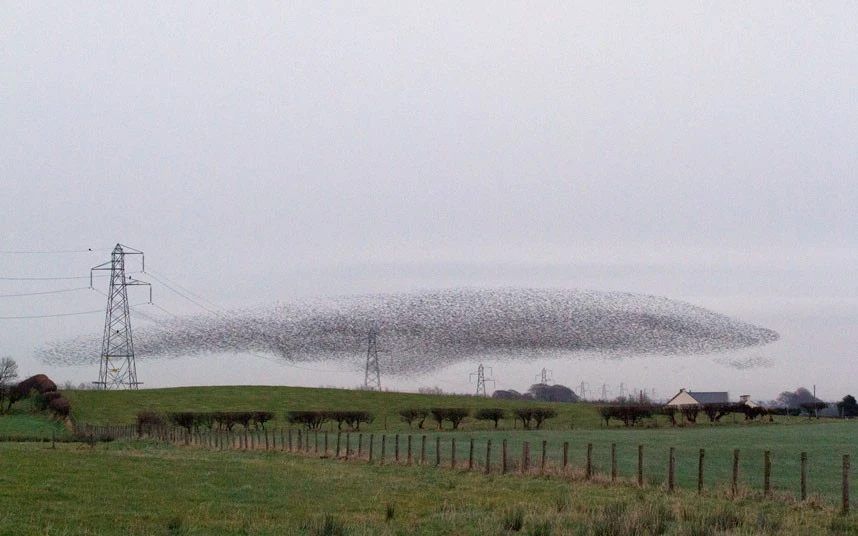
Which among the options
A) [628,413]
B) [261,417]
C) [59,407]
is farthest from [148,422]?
[628,413]

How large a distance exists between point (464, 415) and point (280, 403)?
20.9 m

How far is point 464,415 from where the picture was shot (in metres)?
74.4

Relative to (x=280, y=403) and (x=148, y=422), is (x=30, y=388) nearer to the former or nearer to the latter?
(x=280, y=403)

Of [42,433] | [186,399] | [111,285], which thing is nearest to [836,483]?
[42,433]

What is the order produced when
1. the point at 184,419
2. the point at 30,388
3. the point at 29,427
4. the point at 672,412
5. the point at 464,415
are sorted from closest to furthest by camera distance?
the point at 29,427 < the point at 184,419 < the point at 464,415 < the point at 672,412 < the point at 30,388

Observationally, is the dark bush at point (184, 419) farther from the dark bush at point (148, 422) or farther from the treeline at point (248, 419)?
the dark bush at point (148, 422)

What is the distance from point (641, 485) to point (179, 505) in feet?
38.2

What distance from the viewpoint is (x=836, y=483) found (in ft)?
95.5

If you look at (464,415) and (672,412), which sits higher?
(672,412)

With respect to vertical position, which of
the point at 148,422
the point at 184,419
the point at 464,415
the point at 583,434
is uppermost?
the point at 464,415

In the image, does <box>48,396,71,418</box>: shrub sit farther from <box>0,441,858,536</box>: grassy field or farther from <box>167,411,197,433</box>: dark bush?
<box>0,441,858,536</box>: grassy field

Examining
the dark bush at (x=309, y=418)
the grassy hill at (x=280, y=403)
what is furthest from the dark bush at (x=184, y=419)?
the dark bush at (x=309, y=418)

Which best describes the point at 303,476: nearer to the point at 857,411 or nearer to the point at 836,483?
the point at 836,483

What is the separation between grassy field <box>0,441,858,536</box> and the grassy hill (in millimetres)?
43035
